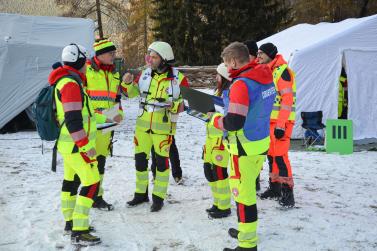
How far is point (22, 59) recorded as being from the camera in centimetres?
1153

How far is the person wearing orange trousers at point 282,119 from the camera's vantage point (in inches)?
220

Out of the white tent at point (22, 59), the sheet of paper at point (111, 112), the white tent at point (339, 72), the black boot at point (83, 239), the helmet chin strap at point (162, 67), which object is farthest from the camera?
the white tent at point (22, 59)

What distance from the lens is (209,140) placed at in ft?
17.7

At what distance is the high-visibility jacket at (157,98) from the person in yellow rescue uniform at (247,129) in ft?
4.65

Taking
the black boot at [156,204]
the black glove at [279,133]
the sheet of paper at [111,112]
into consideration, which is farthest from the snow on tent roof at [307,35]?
the sheet of paper at [111,112]

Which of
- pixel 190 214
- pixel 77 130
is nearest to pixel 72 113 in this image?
pixel 77 130

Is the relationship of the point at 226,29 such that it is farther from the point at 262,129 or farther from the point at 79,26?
the point at 262,129

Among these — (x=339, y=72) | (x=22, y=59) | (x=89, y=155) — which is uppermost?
(x=22, y=59)

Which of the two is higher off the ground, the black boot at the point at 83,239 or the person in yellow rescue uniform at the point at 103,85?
the person in yellow rescue uniform at the point at 103,85

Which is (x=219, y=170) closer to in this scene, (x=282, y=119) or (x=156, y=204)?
(x=156, y=204)

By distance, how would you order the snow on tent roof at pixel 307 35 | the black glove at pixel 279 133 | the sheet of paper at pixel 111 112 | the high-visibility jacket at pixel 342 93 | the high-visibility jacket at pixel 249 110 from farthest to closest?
1. the high-visibility jacket at pixel 342 93
2. the snow on tent roof at pixel 307 35
3. the black glove at pixel 279 133
4. the sheet of paper at pixel 111 112
5. the high-visibility jacket at pixel 249 110

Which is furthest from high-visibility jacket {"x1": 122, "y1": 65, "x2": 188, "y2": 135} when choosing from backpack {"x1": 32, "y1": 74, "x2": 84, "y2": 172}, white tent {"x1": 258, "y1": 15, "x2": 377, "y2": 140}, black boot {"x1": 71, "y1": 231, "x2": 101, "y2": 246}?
white tent {"x1": 258, "y1": 15, "x2": 377, "y2": 140}

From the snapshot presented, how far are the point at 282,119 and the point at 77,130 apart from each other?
2648mm

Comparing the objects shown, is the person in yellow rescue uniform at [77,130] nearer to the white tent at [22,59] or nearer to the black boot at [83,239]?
the black boot at [83,239]
